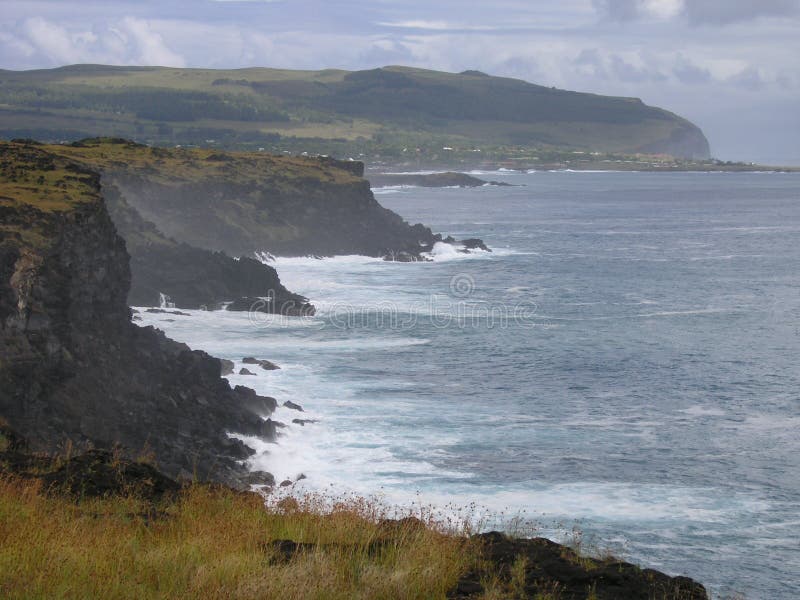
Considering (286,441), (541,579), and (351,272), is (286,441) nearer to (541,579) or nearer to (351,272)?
(541,579)

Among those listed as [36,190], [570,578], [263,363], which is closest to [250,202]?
[263,363]

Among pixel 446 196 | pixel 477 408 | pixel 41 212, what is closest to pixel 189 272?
pixel 41 212

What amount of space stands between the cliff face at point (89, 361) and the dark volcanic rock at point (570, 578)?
49.6 ft

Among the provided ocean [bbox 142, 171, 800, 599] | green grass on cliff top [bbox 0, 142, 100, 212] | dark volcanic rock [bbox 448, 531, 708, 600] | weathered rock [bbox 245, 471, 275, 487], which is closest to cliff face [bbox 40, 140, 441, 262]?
ocean [bbox 142, 171, 800, 599]

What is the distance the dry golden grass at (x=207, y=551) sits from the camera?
9406 mm

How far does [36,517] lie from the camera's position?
11477 millimetres

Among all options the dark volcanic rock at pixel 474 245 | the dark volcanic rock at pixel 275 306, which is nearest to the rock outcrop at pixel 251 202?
the dark volcanic rock at pixel 474 245

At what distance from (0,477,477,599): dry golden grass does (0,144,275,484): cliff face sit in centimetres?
1371

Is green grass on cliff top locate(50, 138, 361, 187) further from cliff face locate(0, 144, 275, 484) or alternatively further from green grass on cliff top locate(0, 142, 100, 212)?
cliff face locate(0, 144, 275, 484)

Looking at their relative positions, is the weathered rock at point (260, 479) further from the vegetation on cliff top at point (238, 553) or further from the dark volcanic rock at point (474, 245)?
the dark volcanic rock at point (474, 245)

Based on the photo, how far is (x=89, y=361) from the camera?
33938 millimetres

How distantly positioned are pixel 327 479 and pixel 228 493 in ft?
47.9

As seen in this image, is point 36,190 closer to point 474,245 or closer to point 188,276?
point 188,276

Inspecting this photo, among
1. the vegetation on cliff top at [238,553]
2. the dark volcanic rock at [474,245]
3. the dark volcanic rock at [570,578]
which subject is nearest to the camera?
the vegetation on cliff top at [238,553]
